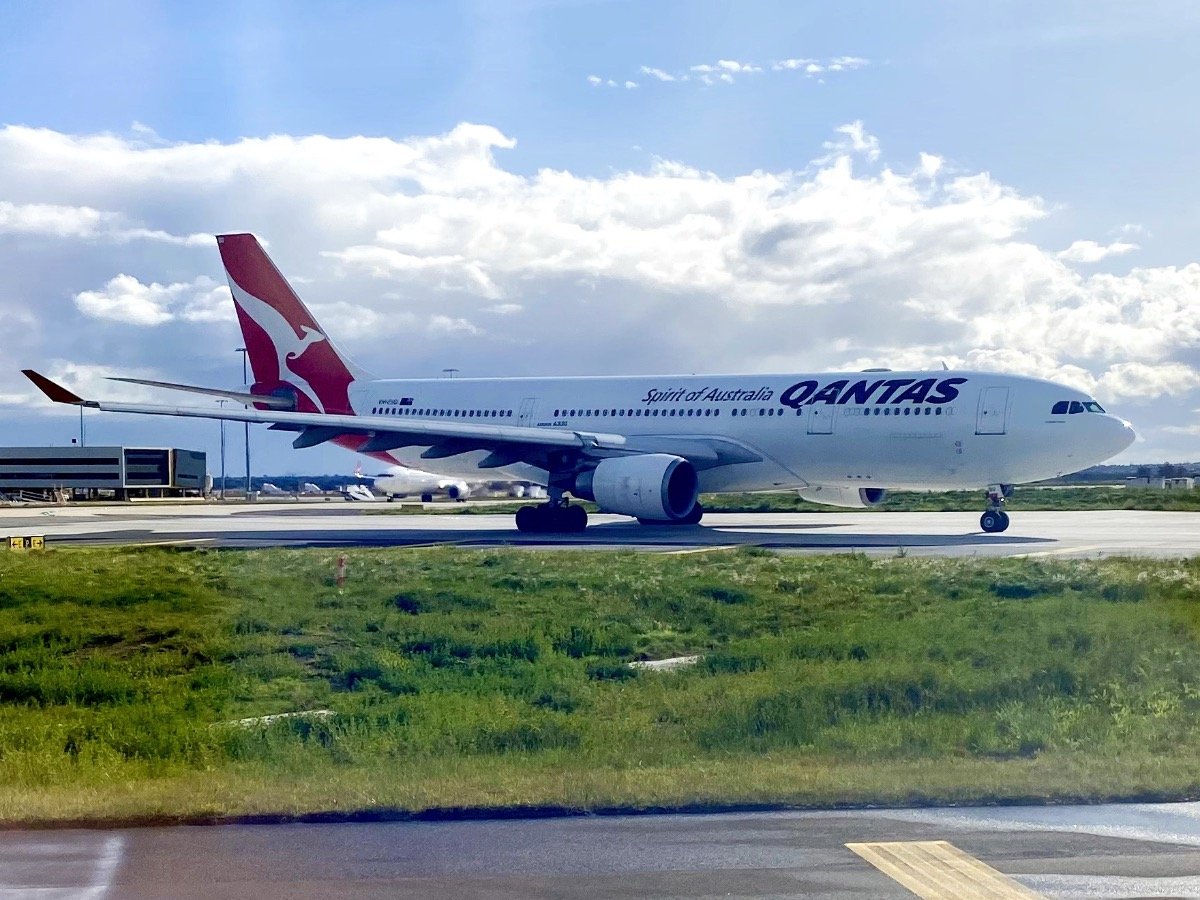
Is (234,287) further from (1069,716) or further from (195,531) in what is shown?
(1069,716)

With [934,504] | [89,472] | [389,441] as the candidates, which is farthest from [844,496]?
[89,472]

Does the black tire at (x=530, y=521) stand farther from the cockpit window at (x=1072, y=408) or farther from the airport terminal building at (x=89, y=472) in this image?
the airport terminal building at (x=89, y=472)

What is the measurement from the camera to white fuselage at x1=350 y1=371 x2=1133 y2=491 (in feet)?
94.8

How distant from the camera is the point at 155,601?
1886 centimetres

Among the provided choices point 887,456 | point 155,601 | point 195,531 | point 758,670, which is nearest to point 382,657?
point 758,670

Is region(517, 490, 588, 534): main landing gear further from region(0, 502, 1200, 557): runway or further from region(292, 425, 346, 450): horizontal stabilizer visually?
region(292, 425, 346, 450): horizontal stabilizer

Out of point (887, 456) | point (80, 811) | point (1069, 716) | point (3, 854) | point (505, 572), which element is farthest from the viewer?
point (887, 456)

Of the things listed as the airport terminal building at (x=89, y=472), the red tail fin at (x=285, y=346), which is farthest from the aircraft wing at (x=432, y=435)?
the airport terminal building at (x=89, y=472)

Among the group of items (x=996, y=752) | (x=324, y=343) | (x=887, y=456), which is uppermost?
(x=324, y=343)

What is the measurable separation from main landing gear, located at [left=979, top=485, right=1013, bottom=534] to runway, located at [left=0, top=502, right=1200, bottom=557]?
1.16ft

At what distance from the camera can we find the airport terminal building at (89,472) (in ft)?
332

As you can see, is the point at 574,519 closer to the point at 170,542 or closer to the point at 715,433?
the point at 715,433

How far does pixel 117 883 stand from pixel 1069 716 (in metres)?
7.74

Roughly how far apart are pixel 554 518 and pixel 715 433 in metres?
4.33
